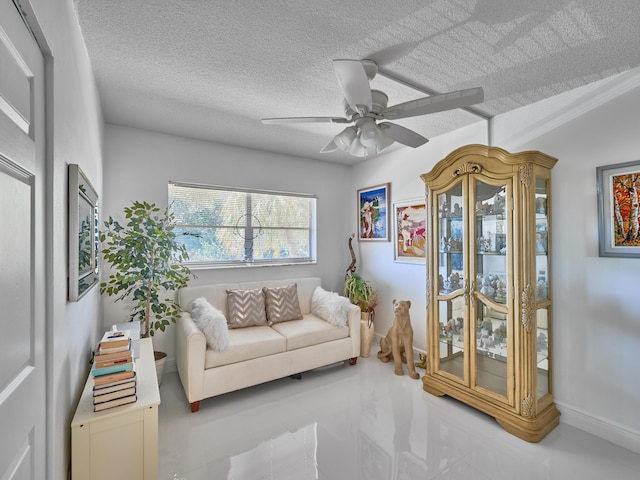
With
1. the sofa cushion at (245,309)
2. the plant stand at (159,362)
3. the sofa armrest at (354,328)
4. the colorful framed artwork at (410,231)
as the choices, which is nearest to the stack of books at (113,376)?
the plant stand at (159,362)

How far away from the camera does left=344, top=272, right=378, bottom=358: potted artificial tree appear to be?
142 inches

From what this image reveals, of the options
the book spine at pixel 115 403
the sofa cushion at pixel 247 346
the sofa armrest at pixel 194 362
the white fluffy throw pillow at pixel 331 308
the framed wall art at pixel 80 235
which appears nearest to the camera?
the framed wall art at pixel 80 235

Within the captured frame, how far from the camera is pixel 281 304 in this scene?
3.41 m

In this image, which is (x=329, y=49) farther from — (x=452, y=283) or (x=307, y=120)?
(x=452, y=283)

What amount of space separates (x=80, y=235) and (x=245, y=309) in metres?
1.87

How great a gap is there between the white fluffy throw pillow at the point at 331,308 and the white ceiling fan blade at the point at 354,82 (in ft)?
7.10

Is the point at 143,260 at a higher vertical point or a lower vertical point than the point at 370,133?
lower

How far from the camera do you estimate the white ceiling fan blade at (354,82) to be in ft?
4.65

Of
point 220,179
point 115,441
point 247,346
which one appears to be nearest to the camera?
point 115,441

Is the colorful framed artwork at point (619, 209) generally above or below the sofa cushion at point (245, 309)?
above

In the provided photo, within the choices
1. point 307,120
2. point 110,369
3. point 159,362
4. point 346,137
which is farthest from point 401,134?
point 159,362

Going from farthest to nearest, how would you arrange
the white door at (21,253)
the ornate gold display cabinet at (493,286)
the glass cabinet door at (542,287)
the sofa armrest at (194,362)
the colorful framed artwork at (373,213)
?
the colorful framed artwork at (373,213) < the sofa armrest at (194,362) < the glass cabinet door at (542,287) < the ornate gold display cabinet at (493,286) < the white door at (21,253)

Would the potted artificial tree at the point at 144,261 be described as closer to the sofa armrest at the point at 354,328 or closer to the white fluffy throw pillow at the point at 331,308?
the white fluffy throw pillow at the point at 331,308

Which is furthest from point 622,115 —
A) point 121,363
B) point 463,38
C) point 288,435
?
point 121,363
